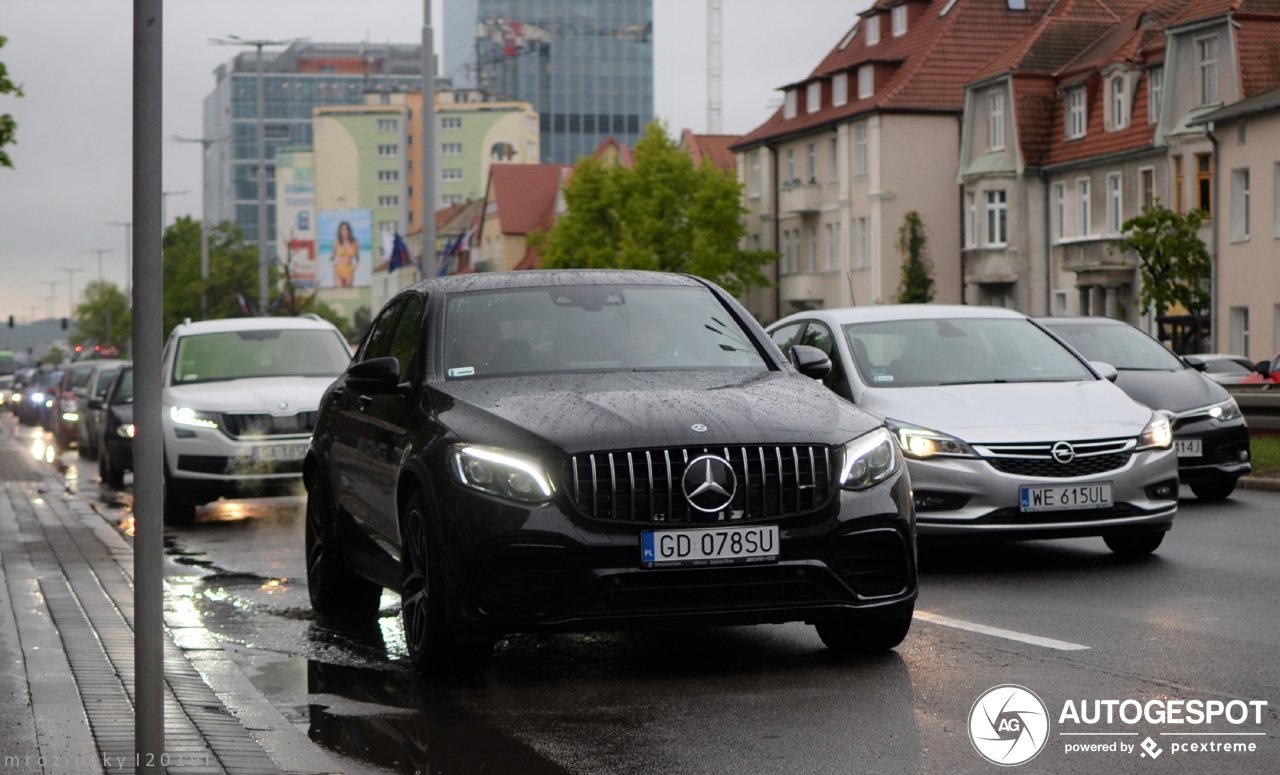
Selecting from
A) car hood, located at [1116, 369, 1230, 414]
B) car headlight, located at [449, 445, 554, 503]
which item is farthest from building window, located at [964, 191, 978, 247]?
car headlight, located at [449, 445, 554, 503]

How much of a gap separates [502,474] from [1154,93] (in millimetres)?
50530

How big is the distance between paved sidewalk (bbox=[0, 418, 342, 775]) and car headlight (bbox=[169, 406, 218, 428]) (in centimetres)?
468

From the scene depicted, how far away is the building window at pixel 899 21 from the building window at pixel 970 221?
36.2ft

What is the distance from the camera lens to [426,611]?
7871mm

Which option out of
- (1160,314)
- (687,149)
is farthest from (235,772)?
(687,149)

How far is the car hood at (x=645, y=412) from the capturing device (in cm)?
755

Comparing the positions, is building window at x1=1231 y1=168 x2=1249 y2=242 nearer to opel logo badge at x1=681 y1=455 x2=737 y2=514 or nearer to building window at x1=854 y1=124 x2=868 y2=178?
building window at x1=854 y1=124 x2=868 y2=178

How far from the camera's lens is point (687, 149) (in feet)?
264

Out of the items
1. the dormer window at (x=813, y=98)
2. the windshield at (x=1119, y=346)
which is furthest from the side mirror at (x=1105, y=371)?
the dormer window at (x=813, y=98)

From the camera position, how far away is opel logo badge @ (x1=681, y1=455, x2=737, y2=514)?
7.47m

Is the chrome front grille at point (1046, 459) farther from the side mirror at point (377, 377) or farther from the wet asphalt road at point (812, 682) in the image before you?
the side mirror at point (377, 377)

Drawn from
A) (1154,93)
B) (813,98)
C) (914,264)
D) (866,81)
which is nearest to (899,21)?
(866,81)

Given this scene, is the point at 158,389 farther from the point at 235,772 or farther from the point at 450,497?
the point at 450,497

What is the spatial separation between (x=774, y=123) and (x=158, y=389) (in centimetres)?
7759
